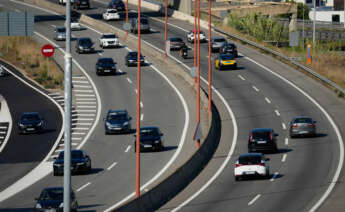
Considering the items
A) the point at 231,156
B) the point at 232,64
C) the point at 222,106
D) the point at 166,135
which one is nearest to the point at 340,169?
the point at 231,156

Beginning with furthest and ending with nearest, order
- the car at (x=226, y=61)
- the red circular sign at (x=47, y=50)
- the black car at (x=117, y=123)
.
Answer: the red circular sign at (x=47, y=50) < the car at (x=226, y=61) < the black car at (x=117, y=123)

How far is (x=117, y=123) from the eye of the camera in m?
58.8

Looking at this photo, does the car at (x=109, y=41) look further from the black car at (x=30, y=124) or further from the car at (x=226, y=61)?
the black car at (x=30, y=124)

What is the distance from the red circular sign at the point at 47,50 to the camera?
8650 cm

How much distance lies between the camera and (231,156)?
5169 cm

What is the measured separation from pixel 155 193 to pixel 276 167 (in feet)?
43.5

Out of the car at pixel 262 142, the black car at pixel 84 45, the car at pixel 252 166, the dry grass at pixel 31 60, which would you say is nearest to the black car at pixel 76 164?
the car at pixel 252 166

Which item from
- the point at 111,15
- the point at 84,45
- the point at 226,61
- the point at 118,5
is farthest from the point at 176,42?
the point at 118,5

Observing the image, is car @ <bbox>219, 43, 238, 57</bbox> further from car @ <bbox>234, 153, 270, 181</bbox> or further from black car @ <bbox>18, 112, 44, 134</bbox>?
car @ <bbox>234, 153, 270, 181</bbox>

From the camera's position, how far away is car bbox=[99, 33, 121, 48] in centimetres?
9250

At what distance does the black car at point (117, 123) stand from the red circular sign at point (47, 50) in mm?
29045

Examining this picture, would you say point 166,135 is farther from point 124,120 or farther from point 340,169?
point 340,169

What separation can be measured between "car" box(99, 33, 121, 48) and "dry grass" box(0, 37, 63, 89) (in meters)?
7.21

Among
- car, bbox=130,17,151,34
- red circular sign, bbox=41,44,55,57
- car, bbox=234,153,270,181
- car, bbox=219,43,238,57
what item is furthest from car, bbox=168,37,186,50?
car, bbox=234,153,270,181
